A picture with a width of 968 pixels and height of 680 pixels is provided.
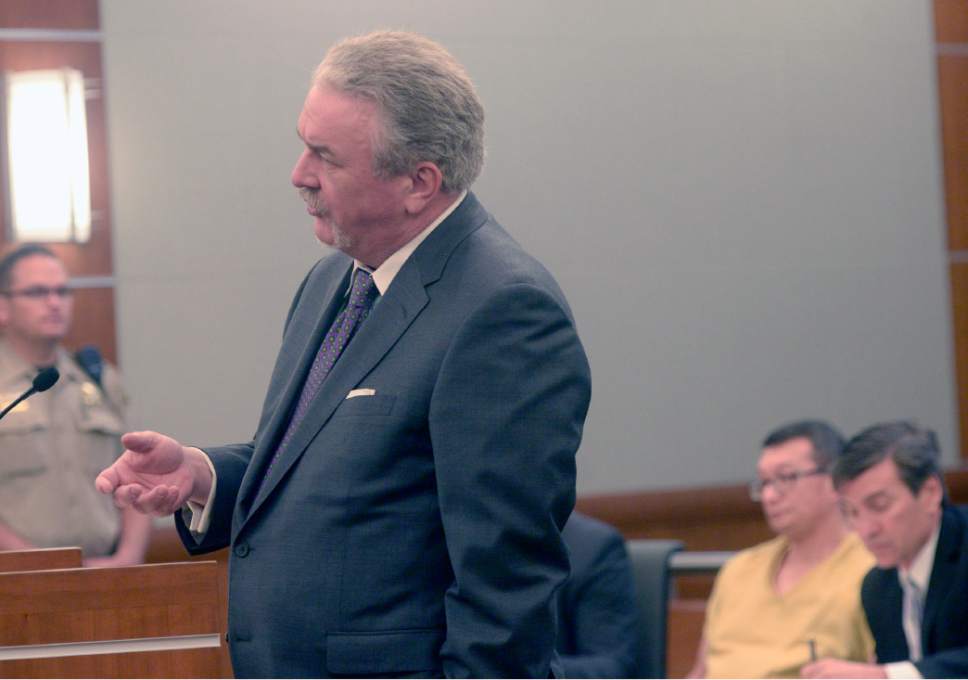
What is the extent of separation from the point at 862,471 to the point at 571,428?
7.63 feet

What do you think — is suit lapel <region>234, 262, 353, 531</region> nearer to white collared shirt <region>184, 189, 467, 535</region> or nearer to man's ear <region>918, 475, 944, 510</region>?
white collared shirt <region>184, 189, 467, 535</region>

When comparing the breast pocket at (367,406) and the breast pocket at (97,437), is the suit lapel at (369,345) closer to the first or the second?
the breast pocket at (367,406)

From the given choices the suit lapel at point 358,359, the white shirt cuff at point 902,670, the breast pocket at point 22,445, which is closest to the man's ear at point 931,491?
the white shirt cuff at point 902,670

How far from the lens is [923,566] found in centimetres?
381

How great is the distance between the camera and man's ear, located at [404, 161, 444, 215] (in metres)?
1.95

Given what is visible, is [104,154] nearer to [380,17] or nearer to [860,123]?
[380,17]

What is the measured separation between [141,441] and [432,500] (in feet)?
1.26

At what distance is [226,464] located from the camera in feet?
6.79

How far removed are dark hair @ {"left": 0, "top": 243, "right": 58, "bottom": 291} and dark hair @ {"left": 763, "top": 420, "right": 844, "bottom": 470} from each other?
2438 mm

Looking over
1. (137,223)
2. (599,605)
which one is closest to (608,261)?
(137,223)

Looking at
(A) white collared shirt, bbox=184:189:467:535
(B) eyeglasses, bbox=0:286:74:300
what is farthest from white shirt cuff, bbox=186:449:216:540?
(B) eyeglasses, bbox=0:286:74:300

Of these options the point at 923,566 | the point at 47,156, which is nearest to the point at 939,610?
the point at 923,566

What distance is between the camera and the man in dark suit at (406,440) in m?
1.78

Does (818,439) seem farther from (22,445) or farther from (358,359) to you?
(358,359)
